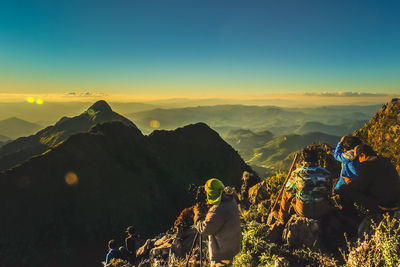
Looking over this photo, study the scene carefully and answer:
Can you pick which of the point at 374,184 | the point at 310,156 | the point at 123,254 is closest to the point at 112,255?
the point at 123,254

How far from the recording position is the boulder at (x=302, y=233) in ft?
19.9

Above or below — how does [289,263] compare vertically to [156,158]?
above

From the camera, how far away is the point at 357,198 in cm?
607

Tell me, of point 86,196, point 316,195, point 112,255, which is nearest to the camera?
point 316,195

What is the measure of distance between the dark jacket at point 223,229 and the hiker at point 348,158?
4008 millimetres

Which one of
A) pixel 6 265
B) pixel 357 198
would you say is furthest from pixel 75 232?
pixel 357 198

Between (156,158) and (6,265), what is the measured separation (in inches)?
1040

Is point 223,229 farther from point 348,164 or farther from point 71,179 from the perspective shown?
point 71,179

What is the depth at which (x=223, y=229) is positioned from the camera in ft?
16.5

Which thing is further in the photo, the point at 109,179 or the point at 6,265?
the point at 109,179

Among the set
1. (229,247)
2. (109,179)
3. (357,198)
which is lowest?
(109,179)

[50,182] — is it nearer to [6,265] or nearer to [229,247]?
[6,265]

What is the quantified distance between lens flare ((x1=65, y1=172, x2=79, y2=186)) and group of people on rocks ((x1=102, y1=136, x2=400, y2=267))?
104ft

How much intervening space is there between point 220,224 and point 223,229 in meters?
0.29
